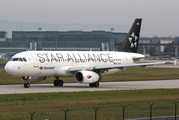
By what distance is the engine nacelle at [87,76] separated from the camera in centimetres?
3972

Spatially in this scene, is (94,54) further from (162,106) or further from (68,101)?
(162,106)

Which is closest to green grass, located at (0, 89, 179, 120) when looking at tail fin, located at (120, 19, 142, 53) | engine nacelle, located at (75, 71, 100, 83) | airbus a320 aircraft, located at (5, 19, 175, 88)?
airbus a320 aircraft, located at (5, 19, 175, 88)

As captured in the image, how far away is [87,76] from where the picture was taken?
39.8 meters

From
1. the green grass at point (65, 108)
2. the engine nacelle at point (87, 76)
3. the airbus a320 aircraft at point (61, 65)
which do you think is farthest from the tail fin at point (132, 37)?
the green grass at point (65, 108)

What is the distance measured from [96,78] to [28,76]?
7.96m

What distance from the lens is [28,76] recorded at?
1586 inches

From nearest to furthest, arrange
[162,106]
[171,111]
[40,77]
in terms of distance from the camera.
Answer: [171,111]
[162,106]
[40,77]

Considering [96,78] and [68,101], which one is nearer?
[68,101]

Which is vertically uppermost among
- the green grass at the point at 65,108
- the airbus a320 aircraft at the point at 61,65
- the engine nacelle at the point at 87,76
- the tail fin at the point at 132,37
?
the tail fin at the point at 132,37

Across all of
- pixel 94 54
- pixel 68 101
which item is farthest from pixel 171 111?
pixel 94 54

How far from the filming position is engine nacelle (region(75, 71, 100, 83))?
3972 centimetres

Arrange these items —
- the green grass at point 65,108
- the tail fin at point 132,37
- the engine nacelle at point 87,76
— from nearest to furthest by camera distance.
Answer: the green grass at point 65,108, the engine nacelle at point 87,76, the tail fin at point 132,37

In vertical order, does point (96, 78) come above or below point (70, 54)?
below

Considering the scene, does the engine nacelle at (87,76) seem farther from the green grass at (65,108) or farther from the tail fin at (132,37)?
the tail fin at (132,37)
